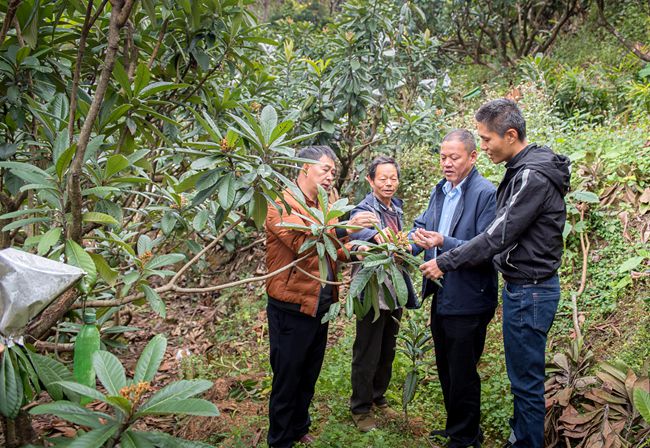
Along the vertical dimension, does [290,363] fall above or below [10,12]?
below

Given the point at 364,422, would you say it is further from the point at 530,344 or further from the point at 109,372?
the point at 109,372

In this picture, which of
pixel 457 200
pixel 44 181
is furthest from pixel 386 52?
pixel 44 181

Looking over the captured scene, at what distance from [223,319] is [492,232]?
12.0ft

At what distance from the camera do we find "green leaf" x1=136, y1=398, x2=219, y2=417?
157 centimetres

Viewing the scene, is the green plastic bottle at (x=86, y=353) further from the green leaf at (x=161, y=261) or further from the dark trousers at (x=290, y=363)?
the dark trousers at (x=290, y=363)

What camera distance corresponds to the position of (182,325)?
580 cm

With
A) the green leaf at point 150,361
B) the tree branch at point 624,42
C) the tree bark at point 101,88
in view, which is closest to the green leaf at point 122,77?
the tree bark at point 101,88

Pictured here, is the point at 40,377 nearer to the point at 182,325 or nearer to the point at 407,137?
the point at 182,325

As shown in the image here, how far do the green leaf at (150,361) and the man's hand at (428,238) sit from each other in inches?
67.4

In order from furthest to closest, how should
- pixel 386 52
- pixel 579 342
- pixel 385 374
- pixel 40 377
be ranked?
pixel 386 52 < pixel 385 374 < pixel 579 342 < pixel 40 377

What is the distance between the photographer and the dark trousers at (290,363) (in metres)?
3.14

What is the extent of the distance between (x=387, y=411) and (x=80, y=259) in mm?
2573

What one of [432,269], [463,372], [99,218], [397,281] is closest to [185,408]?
[99,218]

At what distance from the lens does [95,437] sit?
1.52 meters
